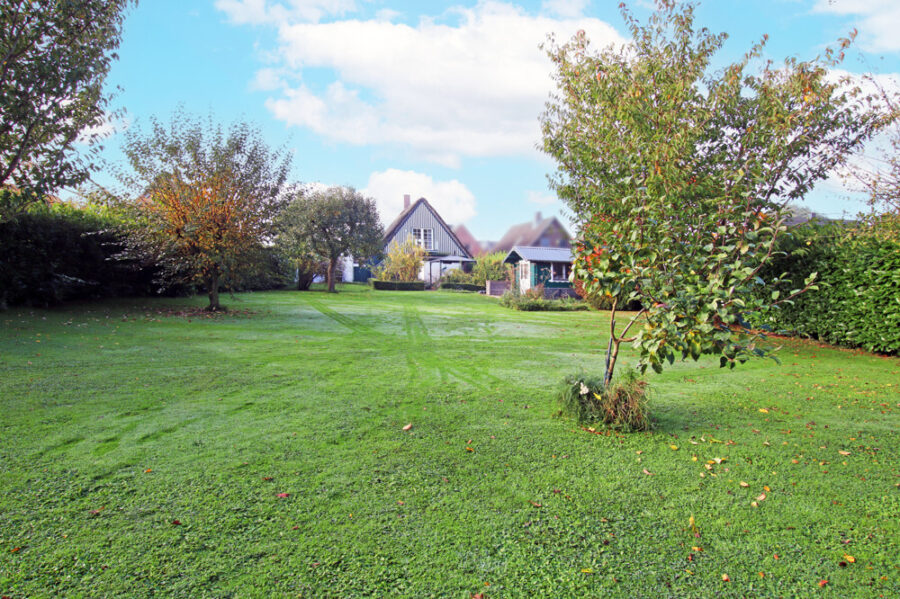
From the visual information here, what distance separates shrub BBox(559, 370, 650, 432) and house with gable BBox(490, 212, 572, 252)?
5.20 ft

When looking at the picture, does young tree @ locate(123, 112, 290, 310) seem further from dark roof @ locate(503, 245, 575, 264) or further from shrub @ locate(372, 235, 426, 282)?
shrub @ locate(372, 235, 426, 282)

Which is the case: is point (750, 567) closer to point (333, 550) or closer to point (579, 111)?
point (333, 550)

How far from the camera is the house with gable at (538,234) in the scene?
161 inches

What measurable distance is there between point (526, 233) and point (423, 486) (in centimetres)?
224

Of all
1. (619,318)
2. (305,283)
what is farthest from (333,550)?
(305,283)

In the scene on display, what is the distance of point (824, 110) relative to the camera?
9516 millimetres

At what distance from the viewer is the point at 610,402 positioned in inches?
195

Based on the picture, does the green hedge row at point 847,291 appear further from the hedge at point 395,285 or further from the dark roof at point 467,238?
the hedge at point 395,285

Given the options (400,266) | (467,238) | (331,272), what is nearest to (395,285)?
(400,266)

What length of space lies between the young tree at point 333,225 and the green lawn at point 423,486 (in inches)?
796

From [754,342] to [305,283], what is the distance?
26.7m

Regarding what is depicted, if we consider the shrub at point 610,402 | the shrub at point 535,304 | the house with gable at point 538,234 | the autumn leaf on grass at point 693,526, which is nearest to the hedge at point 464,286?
the shrub at point 535,304

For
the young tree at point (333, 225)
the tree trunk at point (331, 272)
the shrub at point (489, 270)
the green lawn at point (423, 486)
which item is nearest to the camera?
the green lawn at point (423, 486)

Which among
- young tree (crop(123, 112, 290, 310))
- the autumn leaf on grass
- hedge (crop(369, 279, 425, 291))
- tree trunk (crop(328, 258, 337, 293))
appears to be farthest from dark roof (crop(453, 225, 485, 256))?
hedge (crop(369, 279, 425, 291))
